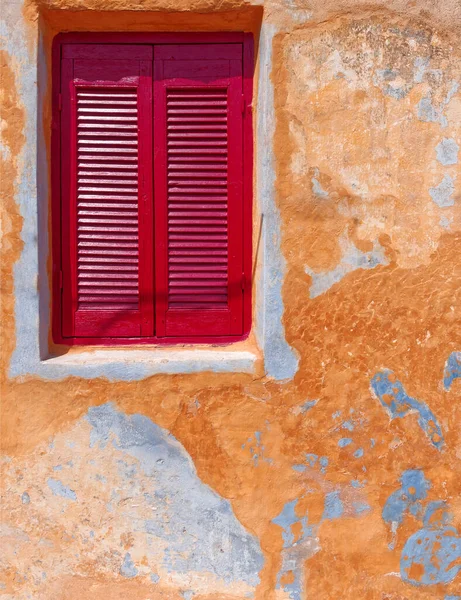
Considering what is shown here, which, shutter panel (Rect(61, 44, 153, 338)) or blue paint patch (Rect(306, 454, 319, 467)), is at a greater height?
shutter panel (Rect(61, 44, 153, 338))

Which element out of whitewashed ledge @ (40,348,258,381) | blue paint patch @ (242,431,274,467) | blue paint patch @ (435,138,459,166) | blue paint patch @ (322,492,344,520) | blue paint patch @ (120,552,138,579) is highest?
blue paint patch @ (435,138,459,166)

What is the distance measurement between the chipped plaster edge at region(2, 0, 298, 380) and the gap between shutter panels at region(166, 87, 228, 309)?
0.82 ft

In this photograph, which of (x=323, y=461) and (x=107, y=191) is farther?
(x=107, y=191)

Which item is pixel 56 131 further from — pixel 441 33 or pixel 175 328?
pixel 441 33

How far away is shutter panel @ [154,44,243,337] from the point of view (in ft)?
8.83

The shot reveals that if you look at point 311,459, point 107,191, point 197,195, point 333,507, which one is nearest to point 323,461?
point 311,459

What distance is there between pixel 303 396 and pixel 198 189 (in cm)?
113

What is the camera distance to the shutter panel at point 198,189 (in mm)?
2691

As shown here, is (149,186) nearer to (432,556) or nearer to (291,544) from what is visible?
(291,544)

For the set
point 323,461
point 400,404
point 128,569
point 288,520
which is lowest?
point 128,569

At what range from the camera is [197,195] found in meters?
2.73

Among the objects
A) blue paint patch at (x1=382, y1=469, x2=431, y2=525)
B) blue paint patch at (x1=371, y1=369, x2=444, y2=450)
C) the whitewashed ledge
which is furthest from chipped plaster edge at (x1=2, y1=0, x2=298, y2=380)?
blue paint patch at (x1=382, y1=469, x2=431, y2=525)

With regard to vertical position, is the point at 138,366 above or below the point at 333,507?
above

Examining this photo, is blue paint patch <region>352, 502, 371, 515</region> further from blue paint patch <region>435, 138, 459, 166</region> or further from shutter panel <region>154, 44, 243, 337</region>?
blue paint patch <region>435, 138, 459, 166</region>
